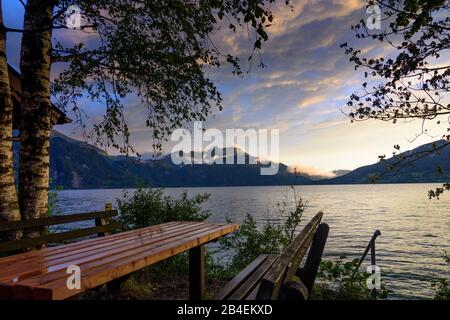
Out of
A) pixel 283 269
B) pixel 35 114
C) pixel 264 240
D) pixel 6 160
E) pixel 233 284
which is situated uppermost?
pixel 35 114

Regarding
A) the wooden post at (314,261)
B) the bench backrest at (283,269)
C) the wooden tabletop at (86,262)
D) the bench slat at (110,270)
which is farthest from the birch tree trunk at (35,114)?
the bench backrest at (283,269)

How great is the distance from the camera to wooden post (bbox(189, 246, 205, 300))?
613 centimetres

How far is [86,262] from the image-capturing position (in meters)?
3.34

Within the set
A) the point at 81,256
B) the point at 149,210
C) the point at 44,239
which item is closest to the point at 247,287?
the point at 81,256

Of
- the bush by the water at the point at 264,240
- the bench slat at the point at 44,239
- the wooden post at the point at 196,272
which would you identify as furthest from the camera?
→ the bush by the water at the point at 264,240

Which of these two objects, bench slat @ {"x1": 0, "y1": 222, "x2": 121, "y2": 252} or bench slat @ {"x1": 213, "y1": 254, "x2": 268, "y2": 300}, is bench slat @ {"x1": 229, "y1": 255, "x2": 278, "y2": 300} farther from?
bench slat @ {"x1": 0, "y1": 222, "x2": 121, "y2": 252}

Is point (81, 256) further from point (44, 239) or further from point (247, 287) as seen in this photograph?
point (44, 239)

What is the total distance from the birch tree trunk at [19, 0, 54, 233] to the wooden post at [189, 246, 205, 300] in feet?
9.51

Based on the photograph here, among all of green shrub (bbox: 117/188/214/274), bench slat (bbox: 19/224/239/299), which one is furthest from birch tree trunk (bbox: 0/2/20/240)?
green shrub (bbox: 117/188/214/274)

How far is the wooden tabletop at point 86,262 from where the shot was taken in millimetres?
2625

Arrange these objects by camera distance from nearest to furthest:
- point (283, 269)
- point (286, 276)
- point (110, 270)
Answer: point (283, 269)
point (286, 276)
point (110, 270)

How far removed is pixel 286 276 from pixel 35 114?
232 inches

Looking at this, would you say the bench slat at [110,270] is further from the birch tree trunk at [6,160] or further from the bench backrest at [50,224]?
the birch tree trunk at [6,160]
